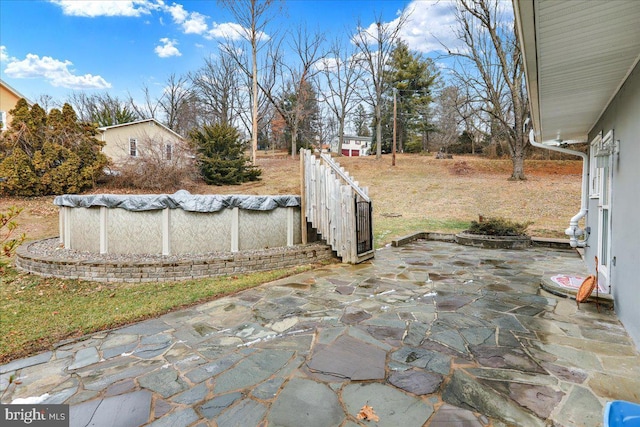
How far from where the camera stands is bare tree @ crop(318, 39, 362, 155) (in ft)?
86.7

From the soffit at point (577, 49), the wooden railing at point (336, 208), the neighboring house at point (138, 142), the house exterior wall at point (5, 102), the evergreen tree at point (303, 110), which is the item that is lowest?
the wooden railing at point (336, 208)

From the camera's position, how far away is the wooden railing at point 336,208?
594 centimetres

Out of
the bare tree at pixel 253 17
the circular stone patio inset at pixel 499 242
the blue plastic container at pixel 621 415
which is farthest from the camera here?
the bare tree at pixel 253 17

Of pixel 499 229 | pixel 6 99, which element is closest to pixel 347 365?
pixel 499 229

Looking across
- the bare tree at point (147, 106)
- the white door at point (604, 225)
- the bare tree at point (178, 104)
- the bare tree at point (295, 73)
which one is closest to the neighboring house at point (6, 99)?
the bare tree at point (178, 104)

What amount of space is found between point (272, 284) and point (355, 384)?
2.69 meters

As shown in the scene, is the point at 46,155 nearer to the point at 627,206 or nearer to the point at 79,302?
the point at 79,302

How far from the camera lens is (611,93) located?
11.9ft

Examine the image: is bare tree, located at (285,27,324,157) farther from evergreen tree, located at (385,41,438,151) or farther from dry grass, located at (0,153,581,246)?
dry grass, located at (0,153,581,246)

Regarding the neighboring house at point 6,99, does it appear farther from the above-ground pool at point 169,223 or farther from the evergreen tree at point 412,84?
the evergreen tree at point 412,84

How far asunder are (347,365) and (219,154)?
1624 centimetres

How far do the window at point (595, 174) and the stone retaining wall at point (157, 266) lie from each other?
4.95 meters

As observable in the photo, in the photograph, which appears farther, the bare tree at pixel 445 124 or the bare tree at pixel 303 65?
the bare tree at pixel 445 124

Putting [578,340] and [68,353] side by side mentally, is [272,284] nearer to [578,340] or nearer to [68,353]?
[68,353]
